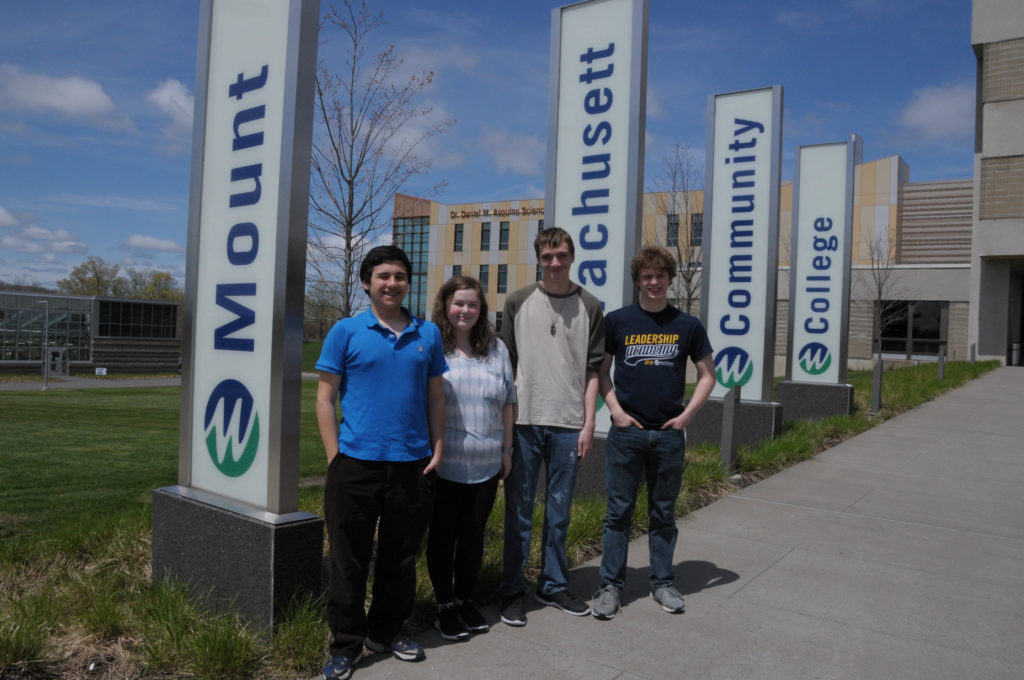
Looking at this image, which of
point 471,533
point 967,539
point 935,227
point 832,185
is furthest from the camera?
point 935,227

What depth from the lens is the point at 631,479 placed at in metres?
4.41

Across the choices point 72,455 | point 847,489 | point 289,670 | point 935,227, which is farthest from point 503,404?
point 935,227

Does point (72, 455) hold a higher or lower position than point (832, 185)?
lower

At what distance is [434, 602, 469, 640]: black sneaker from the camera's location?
390 centimetres

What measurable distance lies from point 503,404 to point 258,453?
125 centimetres

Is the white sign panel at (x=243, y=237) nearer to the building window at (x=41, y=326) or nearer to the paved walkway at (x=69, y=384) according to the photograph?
the paved walkway at (x=69, y=384)

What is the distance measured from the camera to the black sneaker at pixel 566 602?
14.1 ft

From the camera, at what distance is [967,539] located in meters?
6.20

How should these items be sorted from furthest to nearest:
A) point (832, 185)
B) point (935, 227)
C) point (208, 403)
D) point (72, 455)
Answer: point (935, 227) < point (832, 185) < point (72, 455) < point (208, 403)

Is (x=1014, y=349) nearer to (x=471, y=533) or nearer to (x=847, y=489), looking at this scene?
(x=847, y=489)

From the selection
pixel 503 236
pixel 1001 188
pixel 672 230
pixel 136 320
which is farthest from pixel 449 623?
pixel 503 236

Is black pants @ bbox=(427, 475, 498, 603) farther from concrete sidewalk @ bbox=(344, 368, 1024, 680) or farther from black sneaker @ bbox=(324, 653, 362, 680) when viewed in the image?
black sneaker @ bbox=(324, 653, 362, 680)

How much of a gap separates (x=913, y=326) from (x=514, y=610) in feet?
130

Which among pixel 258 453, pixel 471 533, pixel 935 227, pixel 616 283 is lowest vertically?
pixel 471 533
